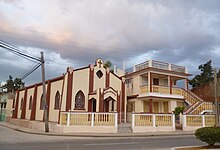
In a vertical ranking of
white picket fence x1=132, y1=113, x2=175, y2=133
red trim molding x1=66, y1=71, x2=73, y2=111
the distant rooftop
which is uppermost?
the distant rooftop

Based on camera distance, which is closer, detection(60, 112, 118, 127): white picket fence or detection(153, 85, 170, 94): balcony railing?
detection(60, 112, 118, 127): white picket fence

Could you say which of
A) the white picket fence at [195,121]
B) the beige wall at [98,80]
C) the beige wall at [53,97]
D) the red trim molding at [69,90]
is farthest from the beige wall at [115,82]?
the white picket fence at [195,121]

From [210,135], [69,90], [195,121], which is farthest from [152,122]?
[210,135]

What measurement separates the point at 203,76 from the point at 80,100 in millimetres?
24133

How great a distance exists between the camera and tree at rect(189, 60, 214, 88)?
38.3 m

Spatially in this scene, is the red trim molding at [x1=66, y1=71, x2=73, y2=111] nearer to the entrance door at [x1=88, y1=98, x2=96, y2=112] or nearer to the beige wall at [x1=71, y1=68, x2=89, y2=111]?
the beige wall at [x1=71, y1=68, x2=89, y2=111]

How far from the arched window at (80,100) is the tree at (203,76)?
22.1 metres

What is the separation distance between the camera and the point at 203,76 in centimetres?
3931

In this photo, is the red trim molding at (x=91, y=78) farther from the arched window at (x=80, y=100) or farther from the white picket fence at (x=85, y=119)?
the white picket fence at (x=85, y=119)

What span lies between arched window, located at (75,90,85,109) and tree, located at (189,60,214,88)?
2212 cm

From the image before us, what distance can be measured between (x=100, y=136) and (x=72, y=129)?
2622mm

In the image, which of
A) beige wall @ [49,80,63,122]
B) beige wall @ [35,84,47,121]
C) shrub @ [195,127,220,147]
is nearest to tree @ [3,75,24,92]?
beige wall @ [35,84,47,121]

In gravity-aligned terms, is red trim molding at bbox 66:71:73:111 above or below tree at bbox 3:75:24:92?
below

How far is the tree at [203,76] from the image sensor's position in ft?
126
